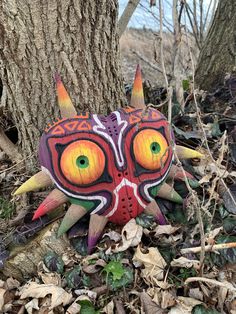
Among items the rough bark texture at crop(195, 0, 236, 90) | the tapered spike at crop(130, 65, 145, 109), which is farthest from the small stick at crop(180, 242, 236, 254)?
the rough bark texture at crop(195, 0, 236, 90)

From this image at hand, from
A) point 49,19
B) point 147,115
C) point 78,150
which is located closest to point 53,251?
point 78,150

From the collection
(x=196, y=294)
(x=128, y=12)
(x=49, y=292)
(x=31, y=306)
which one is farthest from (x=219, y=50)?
(x=31, y=306)

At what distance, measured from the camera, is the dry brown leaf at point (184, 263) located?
2.08 meters

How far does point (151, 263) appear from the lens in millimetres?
2182

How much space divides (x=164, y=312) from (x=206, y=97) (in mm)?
1836

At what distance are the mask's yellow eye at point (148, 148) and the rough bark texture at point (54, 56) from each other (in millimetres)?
488

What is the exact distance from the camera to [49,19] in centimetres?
220

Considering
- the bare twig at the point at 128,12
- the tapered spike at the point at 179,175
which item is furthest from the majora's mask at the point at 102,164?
the bare twig at the point at 128,12

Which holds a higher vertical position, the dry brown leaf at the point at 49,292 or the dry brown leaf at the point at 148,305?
the dry brown leaf at the point at 49,292

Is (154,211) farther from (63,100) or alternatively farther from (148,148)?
(63,100)

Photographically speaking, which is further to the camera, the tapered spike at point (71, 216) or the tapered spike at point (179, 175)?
the tapered spike at point (179, 175)

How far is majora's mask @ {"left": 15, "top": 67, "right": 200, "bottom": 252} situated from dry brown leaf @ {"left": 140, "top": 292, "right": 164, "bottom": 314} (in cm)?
40

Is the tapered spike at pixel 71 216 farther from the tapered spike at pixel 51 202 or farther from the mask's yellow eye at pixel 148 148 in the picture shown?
the mask's yellow eye at pixel 148 148

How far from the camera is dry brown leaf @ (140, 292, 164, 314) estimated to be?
2.01 m
